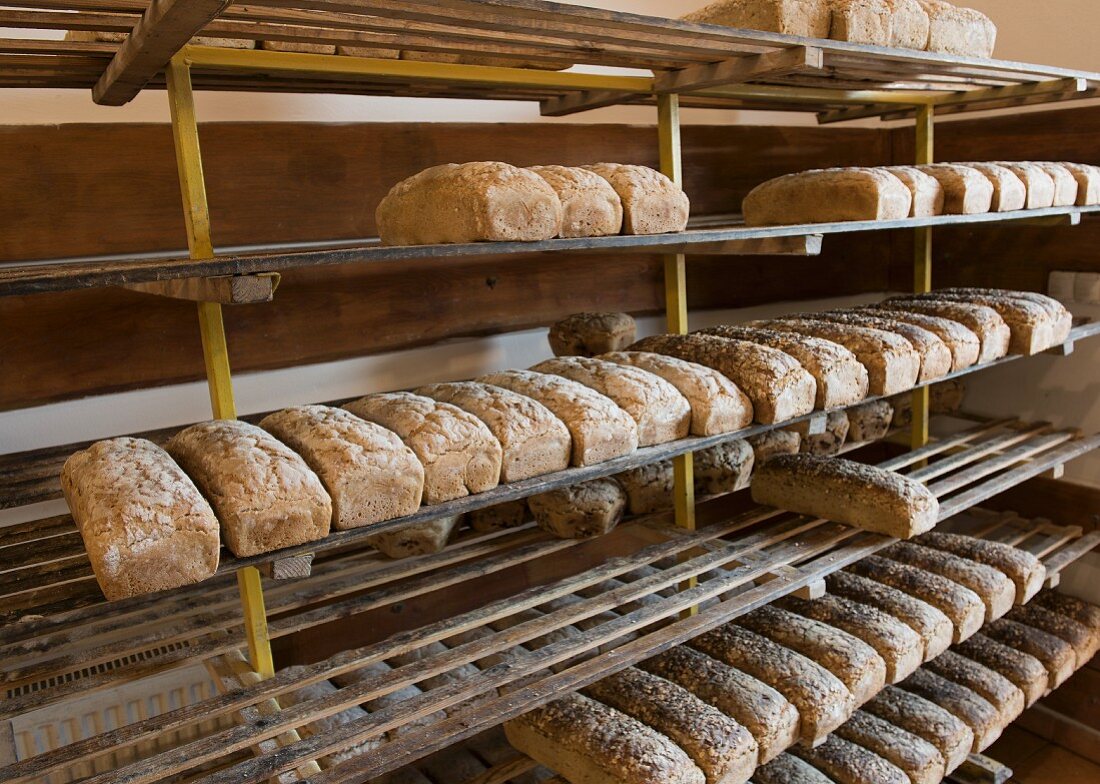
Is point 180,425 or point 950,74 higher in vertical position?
point 950,74

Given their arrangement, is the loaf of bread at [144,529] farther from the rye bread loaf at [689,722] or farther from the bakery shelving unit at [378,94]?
the rye bread loaf at [689,722]

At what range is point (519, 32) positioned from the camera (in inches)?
69.7

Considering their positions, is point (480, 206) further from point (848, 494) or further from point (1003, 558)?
point (1003, 558)

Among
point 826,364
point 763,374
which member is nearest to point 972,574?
point 826,364

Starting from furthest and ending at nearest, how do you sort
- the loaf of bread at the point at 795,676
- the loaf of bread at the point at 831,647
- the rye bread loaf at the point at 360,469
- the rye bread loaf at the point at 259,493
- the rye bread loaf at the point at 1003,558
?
the rye bread loaf at the point at 1003,558, the loaf of bread at the point at 831,647, the loaf of bread at the point at 795,676, the rye bread loaf at the point at 360,469, the rye bread loaf at the point at 259,493

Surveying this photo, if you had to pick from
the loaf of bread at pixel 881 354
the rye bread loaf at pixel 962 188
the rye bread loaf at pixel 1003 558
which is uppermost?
the rye bread loaf at pixel 962 188

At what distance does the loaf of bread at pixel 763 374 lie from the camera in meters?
2.21

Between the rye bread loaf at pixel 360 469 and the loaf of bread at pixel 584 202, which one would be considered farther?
the loaf of bread at pixel 584 202

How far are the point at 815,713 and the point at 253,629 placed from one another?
53.3 inches

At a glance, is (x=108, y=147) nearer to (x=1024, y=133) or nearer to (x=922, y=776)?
(x=922, y=776)

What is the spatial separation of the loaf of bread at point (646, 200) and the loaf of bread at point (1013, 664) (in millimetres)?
1951

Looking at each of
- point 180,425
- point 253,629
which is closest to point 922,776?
point 253,629

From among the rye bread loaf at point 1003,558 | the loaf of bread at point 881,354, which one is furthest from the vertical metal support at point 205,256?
the rye bread loaf at point 1003,558

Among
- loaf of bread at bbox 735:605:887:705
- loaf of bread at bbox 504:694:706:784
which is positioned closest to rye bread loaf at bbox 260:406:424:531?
loaf of bread at bbox 504:694:706:784
